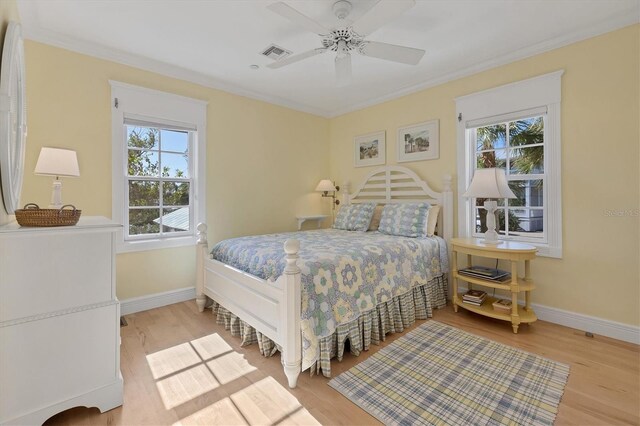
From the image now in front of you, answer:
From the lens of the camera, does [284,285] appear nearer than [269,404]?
No

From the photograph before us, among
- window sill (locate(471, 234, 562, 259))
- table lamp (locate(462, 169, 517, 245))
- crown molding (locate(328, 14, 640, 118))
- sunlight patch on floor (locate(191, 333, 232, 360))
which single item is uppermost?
crown molding (locate(328, 14, 640, 118))

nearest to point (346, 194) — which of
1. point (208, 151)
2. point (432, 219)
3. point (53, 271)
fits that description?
point (432, 219)

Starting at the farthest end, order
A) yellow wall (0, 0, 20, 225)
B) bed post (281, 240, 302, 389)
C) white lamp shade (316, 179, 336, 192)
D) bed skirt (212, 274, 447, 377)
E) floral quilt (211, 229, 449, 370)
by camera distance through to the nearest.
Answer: white lamp shade (316, 179, 336, 192)
bed skirt (212, 274, 447, 377)
floral quilt (211, 229, 449, 370)
bed post (281, 240, 302, 389)
yellow wall (0, 0, 20, 225)

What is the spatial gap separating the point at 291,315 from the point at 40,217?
1.39 m

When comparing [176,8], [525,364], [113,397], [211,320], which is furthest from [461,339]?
[176,8]

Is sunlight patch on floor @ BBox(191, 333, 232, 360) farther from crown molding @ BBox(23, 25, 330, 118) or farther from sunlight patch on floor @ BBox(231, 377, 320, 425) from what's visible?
crown molding @ BBox(23, 25, 330, 118)

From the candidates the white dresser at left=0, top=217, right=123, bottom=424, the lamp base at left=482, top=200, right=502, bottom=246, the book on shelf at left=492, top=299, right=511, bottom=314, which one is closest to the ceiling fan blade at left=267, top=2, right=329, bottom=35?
the white dresser at left=0, top=217, right=123, bottom=424

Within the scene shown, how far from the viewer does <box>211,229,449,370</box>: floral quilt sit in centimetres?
189

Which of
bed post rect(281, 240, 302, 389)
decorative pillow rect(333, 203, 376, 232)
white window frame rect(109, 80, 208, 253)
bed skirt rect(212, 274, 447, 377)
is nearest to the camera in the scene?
bed post rect(281, 240, 302, 389)

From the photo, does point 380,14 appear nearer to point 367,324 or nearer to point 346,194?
point 367,324

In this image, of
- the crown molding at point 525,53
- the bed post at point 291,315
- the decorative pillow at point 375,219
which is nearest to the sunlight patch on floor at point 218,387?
the bed post at point 291,315

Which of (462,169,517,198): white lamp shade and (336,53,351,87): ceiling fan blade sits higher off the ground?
(336,53,351,87): ceiling fan blade

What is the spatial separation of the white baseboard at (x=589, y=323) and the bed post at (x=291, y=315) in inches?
94.6

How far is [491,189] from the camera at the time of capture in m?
2.61
